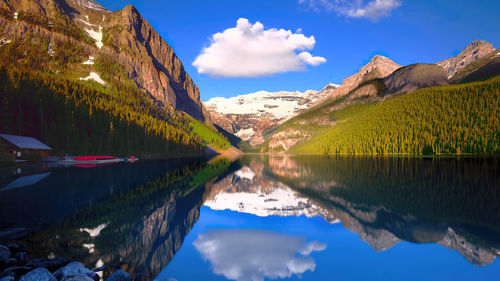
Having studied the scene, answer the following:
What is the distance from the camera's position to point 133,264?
10.1 metres

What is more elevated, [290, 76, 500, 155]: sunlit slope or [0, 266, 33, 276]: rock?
[290, 76, 500, 155]: sunlit slope

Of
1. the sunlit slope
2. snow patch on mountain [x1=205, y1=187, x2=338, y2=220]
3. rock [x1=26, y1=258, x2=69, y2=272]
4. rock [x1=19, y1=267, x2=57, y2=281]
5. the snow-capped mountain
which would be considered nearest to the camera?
rock [x1=19, y1=267, x2=57, y2=281]

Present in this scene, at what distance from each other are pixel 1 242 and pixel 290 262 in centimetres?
1310

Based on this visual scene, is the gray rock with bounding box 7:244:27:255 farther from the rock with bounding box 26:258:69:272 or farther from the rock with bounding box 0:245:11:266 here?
the rock with bounding box 26:258:69:272

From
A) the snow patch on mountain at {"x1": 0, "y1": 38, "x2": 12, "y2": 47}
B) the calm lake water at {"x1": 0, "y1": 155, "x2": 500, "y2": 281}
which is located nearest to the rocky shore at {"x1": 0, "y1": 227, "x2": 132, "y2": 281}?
the calm lake water at {"x1": 0, "y1": 155, "x2": 500, "y2": 281}

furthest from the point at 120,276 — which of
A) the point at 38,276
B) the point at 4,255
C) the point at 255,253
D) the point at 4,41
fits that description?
the point at 4,41

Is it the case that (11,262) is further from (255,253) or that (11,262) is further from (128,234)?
(255,253)

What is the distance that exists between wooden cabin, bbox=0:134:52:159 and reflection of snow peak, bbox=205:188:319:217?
6829cm

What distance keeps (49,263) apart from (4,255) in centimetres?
223

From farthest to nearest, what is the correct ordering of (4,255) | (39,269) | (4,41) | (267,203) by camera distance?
1. (4,41)
2. (267,203)
3. (4,255)
4. (39,269)

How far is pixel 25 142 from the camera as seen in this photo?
230 feet

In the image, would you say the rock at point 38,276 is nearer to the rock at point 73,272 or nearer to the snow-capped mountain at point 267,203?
the rock at point 73,272

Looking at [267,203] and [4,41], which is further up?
[4,41]

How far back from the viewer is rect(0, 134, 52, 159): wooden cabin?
65750 mm
